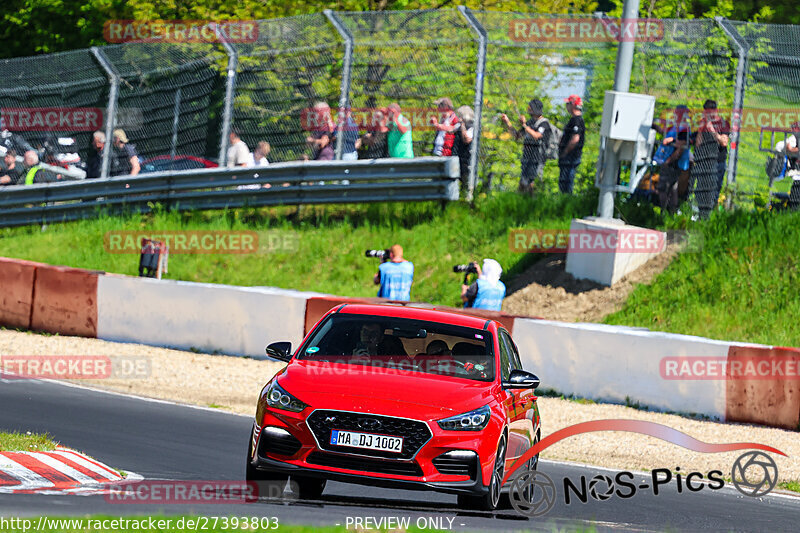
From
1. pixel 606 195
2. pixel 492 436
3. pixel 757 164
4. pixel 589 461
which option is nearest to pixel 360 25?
pixel 606 195

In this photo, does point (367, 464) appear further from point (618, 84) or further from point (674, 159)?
point (674, 159)

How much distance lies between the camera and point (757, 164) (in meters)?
17.2

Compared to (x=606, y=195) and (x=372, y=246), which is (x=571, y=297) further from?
(x=372, y=246)

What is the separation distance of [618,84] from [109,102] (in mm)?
10010

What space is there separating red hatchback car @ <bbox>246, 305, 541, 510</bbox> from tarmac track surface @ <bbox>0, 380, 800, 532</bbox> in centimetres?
29

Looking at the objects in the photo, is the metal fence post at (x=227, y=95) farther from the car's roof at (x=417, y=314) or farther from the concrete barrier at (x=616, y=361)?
the car's roof at (x=417, y=314)

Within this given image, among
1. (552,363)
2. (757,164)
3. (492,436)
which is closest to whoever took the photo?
(492,436)

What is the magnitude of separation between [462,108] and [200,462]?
11.2 metres

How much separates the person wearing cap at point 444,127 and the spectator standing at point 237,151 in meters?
3.44

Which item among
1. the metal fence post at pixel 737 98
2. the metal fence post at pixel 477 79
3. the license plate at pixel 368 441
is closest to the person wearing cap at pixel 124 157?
the metal fence post at pixel 477 79

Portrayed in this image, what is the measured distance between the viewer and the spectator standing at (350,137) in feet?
68.3

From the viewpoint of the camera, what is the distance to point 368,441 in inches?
298

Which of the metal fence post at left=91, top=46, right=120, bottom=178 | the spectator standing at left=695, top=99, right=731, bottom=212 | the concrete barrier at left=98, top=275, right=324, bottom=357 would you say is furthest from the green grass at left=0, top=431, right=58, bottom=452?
the metal fence post at left=91, top=46, right=120, bottom=178

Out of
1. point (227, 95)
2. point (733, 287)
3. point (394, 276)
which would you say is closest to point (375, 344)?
point (394, 276)
